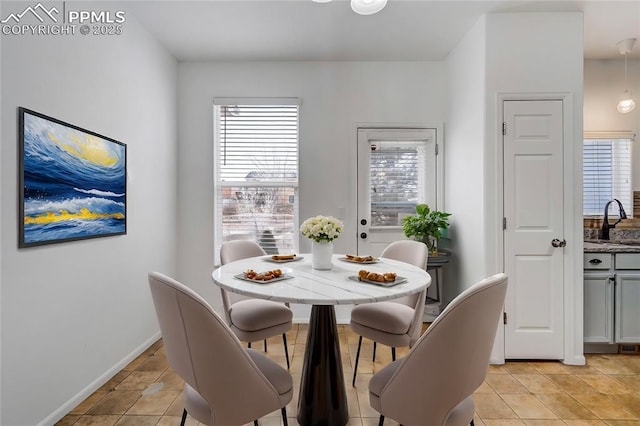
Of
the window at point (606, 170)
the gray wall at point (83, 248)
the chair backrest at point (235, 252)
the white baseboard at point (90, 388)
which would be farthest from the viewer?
the window at point (606, 170)

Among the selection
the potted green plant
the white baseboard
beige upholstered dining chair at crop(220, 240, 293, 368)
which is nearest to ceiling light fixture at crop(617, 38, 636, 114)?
the potted green plant

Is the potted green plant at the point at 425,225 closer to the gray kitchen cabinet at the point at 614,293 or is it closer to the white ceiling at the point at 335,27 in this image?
the gray kitchen cabinet at the point at 614,293

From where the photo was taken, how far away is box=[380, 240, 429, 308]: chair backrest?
229 centimetres

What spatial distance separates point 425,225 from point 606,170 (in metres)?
2.07

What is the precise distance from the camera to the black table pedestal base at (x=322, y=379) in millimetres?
1674

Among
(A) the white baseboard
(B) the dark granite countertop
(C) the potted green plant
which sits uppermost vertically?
(C) the potted green plant

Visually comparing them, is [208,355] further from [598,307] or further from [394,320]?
[598,307]

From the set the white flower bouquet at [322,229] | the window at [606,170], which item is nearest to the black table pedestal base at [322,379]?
the white flower bouquet at [322,229]

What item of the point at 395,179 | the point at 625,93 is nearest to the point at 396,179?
the point at 395,179

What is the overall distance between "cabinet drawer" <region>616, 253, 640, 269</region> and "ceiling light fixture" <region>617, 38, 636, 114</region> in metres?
1.47

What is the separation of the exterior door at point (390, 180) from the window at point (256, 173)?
29.3 inches

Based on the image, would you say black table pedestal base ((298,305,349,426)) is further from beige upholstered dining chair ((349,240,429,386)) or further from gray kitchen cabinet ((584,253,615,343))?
gray kitchen cabinet ((584,253,615,343))

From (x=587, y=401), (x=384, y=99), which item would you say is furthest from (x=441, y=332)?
(x=384, y=99)

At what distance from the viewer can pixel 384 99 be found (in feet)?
11.3
